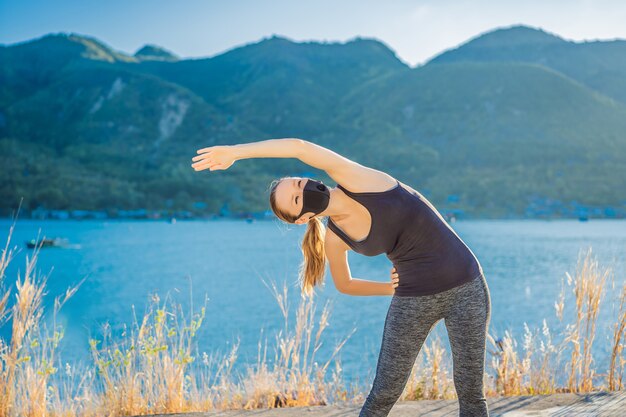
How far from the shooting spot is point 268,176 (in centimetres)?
10338

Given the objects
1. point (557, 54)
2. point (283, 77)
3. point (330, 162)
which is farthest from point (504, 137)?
point (330, 162)

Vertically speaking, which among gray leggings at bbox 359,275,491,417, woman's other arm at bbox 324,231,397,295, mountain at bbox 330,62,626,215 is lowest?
gray leggings at bbox 359,275,491,417

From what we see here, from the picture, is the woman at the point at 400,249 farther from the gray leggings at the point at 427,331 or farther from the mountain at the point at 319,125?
the mountain at the point at 319,125

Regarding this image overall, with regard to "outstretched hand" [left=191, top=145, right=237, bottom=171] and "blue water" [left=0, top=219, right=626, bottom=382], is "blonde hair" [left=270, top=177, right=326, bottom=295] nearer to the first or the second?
"outstretched hand" [left=191, top=145, right=237, bottom=171]

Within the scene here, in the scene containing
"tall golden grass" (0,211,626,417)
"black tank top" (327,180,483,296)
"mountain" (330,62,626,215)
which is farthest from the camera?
"mountain" (330,62,626,215)

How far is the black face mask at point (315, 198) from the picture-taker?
2.20 m

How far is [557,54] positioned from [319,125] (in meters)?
56.9

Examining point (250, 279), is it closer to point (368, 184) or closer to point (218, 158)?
point (218, 158)

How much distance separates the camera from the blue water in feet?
58.6

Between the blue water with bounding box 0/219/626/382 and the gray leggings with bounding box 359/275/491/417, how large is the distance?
0.91 m

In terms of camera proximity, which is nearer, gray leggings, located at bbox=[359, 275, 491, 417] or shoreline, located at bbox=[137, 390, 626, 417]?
gray leggings, located at bbox=[359, 275, 491, 417]

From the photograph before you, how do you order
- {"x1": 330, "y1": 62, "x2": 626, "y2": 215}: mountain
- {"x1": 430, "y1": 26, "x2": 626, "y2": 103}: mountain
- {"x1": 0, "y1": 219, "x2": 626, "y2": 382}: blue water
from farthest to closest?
{"x1": 430, "y1": 26, "x2": 626, "y2": 103}: mountain < {"x1": 330, "y1": 62, "x2": 626, "y2": 215}: mountain < {"x1": 0, "y1": 219, "x2": 626, "y2": 382}: blue water

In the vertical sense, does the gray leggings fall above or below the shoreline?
above

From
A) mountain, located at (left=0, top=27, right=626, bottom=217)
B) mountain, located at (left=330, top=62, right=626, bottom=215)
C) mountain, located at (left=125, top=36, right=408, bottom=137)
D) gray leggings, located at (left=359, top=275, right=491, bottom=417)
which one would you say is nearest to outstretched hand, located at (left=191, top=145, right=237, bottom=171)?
gray leggings, located at (left=359, top=275, right=491, bottom=417)
